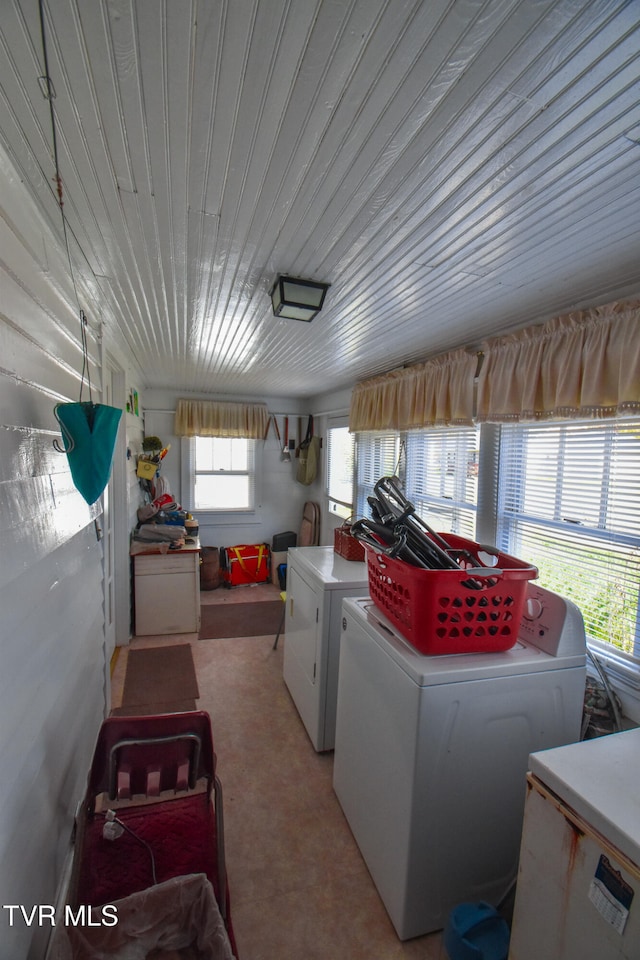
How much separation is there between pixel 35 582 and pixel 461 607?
1.35 metres

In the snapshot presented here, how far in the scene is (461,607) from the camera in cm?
136

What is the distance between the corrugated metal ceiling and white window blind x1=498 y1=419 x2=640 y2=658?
65cm

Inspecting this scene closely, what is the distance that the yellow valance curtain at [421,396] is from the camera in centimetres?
241

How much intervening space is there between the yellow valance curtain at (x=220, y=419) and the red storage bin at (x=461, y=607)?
4.04 m

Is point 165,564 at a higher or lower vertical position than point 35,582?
lower

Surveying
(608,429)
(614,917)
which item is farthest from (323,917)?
(608,429)

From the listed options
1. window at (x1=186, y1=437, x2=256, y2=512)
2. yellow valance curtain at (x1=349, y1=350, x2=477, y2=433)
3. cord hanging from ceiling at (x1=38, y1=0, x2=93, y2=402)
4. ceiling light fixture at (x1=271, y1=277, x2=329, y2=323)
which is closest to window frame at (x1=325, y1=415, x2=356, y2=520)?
yellow valance curtain at (x1=349, y1=350, x2=477, y2=433)

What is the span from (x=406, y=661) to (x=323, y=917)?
102cm

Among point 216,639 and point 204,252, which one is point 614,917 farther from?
point 216,639

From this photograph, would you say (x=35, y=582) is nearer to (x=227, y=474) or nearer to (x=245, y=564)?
(x=245, y=564)

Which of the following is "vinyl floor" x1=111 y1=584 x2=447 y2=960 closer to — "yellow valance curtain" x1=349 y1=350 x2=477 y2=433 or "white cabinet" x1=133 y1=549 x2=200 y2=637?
"white cabinet" x1=133 y1=549 x2=200 y2=637

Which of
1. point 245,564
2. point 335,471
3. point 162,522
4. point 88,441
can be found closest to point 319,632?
point 88,441

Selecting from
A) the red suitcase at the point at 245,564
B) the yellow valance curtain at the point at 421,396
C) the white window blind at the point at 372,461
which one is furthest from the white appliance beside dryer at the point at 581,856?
the red suitcase at the point at 245,564

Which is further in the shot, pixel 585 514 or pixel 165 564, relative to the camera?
pixel 165 564
